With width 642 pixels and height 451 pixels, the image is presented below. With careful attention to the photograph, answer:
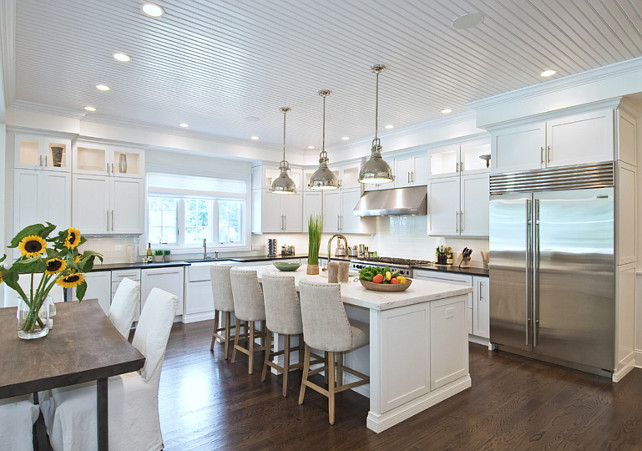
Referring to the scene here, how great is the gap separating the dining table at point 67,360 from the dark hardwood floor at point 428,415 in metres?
0.89

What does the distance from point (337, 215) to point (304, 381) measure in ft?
13.5

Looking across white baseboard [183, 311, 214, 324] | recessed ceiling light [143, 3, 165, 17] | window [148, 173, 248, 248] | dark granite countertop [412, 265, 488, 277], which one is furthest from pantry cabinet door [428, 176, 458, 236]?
recessed ceiling light [143, 3, 165, 17]

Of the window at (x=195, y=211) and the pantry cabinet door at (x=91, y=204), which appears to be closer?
the pantry cabinet door at (x=91, y=204)

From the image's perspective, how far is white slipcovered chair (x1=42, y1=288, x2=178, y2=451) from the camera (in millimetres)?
1895

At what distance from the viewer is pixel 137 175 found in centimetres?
554

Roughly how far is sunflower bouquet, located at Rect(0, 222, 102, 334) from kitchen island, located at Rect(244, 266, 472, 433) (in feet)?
5.80

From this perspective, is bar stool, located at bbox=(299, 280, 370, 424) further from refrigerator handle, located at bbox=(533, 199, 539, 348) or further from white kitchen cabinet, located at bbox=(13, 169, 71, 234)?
white kitchen cabinet, located at bbox=(13, 169, 71, 234)

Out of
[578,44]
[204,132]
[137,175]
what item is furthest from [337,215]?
[578,44]

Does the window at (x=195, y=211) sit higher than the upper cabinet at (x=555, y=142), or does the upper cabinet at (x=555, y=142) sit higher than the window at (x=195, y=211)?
the upper cabinet at (x=555, y=142)

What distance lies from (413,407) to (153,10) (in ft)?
11.1

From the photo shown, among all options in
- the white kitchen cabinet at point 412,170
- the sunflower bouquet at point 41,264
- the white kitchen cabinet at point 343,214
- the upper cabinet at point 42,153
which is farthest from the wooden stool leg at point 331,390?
the upper cabinet at point 42,153

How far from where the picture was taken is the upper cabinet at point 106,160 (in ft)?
17.1

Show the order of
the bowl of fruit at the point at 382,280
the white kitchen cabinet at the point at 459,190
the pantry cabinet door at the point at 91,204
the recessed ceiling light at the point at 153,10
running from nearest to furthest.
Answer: the recessed ceiling light at the point at 153,10
the bowl of fruit at the point at 382,280
the white kitchen cabinet at the point at 459,190
the pantry cabinet door at the point at 91,204

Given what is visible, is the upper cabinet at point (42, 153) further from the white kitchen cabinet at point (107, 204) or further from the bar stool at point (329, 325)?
the bar stool at point (329, 325)
